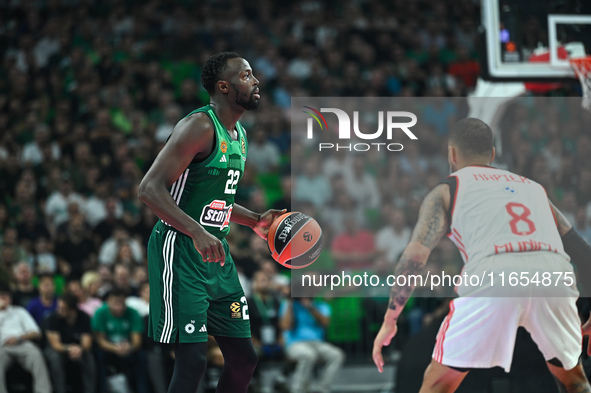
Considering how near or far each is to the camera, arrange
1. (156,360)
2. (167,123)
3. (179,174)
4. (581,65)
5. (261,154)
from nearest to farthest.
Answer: (179,174), (581,65), (156,360), (261,154), (167,123)

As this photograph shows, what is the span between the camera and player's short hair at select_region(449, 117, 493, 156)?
234 inches

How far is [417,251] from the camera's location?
583cm

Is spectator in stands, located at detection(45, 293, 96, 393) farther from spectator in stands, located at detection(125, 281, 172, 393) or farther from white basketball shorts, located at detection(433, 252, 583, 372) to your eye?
white basketball shorts, located at detection(433, 252, 583, 372)

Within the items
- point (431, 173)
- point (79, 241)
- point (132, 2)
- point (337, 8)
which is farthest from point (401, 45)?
point (431, 173)

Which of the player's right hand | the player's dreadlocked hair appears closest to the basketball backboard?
the player's dreadlocked hair

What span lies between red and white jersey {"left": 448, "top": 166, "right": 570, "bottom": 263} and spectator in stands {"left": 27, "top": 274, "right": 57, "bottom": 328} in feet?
16.8

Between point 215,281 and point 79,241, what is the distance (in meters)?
Result: 6.04

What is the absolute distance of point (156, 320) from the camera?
4.34 metres

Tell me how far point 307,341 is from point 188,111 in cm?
527

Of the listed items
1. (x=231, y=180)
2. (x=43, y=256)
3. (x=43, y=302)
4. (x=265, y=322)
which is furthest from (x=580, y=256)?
(x=43, y=256)

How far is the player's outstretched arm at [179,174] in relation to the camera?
406 cm

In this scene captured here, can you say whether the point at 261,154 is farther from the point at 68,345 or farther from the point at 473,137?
the point at 473,137

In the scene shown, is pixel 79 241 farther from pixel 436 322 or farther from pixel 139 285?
pixel 436 322

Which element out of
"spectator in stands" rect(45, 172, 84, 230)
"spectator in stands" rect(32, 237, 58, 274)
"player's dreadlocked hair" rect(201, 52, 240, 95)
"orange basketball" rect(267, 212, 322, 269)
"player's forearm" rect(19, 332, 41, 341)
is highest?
"player's dreadlocked hair" rect(201, 52, 240, 95)
